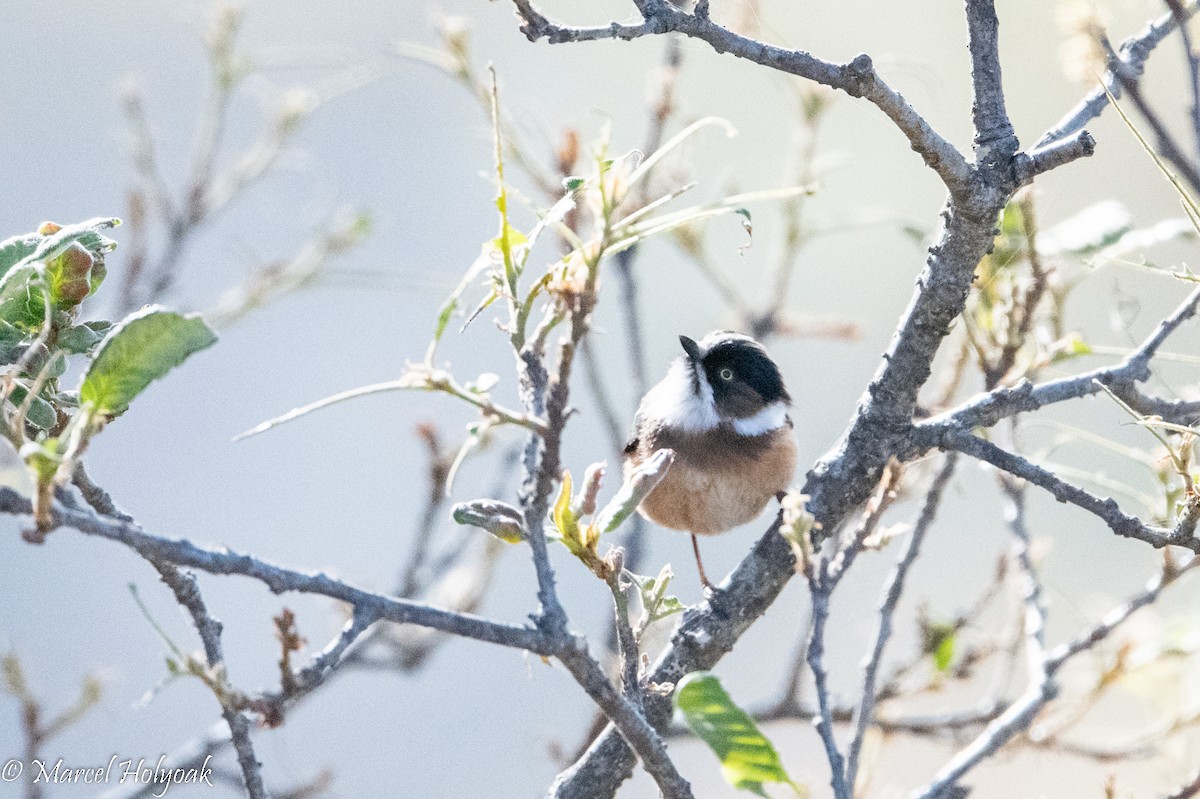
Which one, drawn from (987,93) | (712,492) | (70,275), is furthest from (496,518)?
(712,492)

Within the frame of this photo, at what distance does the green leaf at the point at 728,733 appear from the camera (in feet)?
3.60

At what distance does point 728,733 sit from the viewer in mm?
1104

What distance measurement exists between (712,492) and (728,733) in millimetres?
1475

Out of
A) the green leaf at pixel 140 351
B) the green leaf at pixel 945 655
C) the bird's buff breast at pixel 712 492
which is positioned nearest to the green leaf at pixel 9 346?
the green leaf at pixel 140 351

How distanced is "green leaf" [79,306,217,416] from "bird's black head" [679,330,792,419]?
190 cm

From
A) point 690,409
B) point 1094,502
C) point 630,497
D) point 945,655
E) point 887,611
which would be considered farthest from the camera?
point 690,409

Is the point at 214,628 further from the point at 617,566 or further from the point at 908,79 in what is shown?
the point at 908,79

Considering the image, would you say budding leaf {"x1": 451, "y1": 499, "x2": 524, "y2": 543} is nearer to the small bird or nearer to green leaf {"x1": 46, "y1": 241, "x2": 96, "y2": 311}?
green leaf {"x1": 46, "y1": 241, "x2": 96, "y2": 311}

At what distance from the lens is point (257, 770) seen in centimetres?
125

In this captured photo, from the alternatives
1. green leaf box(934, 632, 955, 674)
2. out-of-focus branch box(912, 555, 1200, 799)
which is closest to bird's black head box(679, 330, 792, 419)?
green leaf box(934, 632, 955, 674)

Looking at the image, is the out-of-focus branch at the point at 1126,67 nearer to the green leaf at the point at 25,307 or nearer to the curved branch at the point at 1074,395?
the curved branch at the point at 1074,395

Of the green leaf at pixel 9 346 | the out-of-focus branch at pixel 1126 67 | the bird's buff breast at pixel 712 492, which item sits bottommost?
the bird's buff breast at pixel 712 492

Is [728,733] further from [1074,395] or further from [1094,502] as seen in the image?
[1074,395]

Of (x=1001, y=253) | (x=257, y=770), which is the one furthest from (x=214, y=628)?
(x=1001, y=253)
